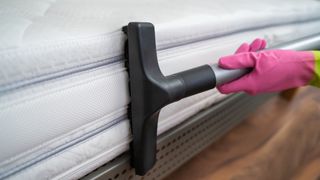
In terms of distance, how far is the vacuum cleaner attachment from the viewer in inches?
14.8

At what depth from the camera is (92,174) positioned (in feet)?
1.45

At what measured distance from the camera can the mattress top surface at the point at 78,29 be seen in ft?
0.96

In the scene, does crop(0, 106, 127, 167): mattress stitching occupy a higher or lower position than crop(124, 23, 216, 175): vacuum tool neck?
lower

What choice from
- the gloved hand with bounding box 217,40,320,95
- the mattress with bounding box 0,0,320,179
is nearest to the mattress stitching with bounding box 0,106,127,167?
the mattress with bounding box 0,0,320,179

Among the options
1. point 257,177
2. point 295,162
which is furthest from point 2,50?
point 295,162

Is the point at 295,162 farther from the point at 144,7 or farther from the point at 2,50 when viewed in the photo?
the point at 2,50

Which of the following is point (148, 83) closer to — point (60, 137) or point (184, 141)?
point (60, 137)

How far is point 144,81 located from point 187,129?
279 mm

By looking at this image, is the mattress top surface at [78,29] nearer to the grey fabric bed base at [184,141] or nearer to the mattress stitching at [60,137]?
the mattress stitching at [60,137]

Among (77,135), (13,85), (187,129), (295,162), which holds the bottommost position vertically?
(295,162)

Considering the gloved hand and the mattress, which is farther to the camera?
the gloved hand

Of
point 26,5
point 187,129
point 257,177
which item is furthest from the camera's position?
point 257,177

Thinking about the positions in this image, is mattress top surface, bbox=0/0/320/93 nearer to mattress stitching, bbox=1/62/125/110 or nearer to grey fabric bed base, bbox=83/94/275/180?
mattress stitching, bbox=1/62/125/110

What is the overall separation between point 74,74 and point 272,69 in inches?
15.4
